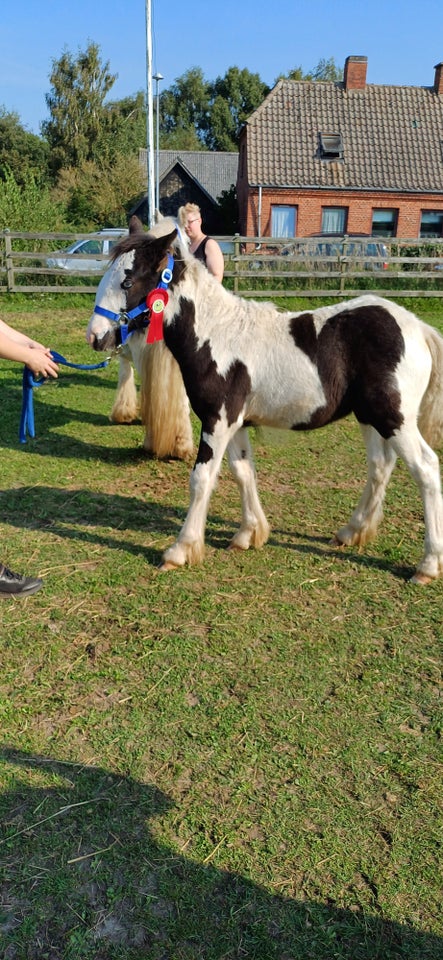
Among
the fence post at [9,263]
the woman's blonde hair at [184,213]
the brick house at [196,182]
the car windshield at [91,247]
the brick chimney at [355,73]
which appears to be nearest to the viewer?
the woman's blonde hair at [184,213]

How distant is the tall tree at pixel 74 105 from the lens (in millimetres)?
46781

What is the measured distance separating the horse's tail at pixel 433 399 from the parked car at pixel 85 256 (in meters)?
12.2

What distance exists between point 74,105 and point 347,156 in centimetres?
2629

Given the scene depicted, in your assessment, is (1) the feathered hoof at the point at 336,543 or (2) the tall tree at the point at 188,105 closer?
(1) the feathered hoof at the point at 336,543

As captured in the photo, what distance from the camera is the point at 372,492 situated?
15.1 feet

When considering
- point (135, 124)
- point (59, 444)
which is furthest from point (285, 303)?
point (135, 124)

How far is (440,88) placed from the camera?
100ft

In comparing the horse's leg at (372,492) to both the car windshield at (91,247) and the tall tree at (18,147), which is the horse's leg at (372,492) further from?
the tall tree at (18,147)

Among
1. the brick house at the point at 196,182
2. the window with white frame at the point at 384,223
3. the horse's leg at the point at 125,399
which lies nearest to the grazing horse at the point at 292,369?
the horse's leg at the point at 125,399

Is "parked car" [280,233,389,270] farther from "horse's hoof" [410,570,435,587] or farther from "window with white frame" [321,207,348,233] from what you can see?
"window with white frame" [321,207,348,233]

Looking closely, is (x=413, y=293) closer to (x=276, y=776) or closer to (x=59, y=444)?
(x=59, y=444)

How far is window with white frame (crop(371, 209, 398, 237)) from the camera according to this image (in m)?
30.5

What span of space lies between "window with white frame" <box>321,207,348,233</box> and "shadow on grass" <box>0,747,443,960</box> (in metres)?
31.1

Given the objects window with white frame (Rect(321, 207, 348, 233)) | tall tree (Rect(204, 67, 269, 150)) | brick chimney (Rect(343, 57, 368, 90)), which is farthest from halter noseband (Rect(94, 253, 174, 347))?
tall tree (Rect(204, 67, 269, 150))
